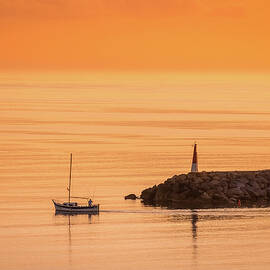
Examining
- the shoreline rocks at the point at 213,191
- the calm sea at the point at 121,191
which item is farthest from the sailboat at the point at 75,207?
the shoreline rocks at the point at 213,191

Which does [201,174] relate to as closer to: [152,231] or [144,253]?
[152,231]

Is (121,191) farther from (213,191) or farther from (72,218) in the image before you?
(72,218)

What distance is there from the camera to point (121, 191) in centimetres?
7494

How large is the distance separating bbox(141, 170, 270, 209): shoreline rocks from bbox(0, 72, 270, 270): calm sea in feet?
5.39

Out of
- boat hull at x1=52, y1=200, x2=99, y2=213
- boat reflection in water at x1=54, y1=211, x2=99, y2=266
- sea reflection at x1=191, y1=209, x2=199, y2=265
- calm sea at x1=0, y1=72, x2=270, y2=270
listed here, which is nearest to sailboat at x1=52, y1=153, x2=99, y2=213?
boat hull at x1=52, y1=200, x2=99, y2=213

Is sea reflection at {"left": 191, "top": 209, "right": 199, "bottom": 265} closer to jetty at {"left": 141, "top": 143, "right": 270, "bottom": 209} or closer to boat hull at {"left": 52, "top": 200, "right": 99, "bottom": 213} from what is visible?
jetty at {"left": 141, "top": 143, "right": 270, "bottom": 209}

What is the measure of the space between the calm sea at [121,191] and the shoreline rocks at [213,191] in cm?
164

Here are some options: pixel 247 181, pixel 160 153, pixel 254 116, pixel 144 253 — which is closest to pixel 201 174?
pixel 247 181

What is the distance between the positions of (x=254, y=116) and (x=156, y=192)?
83.5 m

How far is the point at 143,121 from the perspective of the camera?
141 metres

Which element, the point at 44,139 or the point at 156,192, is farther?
the point at 44,139

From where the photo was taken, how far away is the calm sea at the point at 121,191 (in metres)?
56.3

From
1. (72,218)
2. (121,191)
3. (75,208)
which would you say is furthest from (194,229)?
(121,191)

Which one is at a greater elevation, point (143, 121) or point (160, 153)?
point (143, 121)
